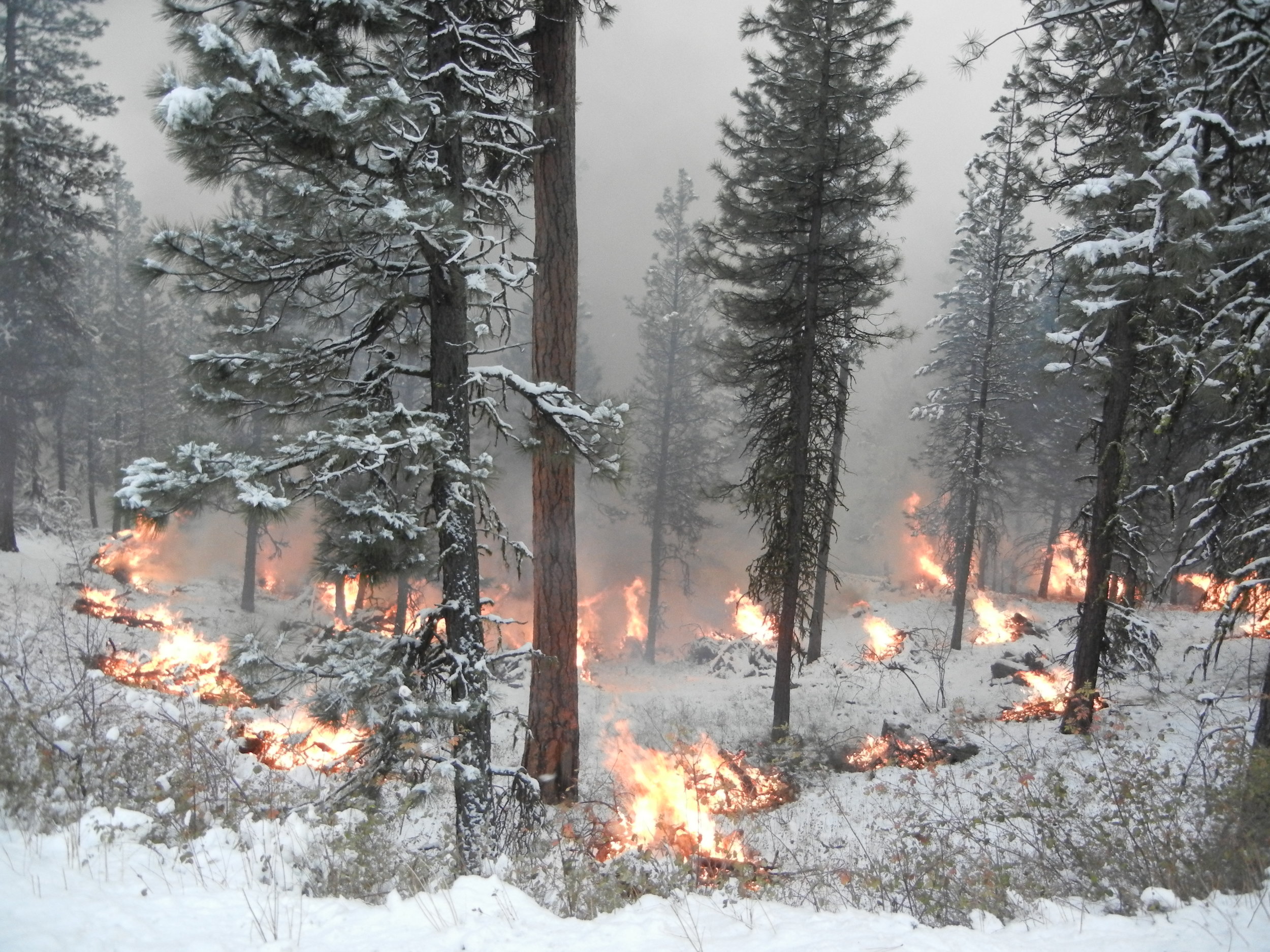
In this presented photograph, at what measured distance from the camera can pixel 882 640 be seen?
20938 mm

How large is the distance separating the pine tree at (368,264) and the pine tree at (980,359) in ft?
52.0

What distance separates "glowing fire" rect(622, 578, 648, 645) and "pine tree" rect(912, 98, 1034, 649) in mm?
14350

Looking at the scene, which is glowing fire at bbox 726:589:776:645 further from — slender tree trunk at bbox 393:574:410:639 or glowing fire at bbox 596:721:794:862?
slender tree trunk at bbox 393:574:410:639

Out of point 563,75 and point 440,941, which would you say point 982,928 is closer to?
point 440,941

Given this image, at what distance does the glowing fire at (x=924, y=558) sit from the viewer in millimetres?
37594

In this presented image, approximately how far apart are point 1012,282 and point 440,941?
22.7m

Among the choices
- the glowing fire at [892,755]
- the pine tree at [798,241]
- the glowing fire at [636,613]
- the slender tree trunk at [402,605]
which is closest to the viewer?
the glowing fire at [892,755]

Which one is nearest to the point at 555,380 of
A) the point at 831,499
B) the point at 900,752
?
the point at 831,499

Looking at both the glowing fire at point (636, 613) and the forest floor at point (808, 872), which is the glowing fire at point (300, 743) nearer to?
the forest floor at point (808, 872)

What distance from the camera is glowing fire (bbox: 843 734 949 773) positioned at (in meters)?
10.3

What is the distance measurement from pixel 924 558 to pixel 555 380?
4272cm

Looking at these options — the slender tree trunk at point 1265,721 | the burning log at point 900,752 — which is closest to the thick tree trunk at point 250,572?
the burning log at point 900,752

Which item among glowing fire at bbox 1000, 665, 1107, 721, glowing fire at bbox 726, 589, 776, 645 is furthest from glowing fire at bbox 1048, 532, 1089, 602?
glowing fire at bbox 1000, 665, 1107, 721

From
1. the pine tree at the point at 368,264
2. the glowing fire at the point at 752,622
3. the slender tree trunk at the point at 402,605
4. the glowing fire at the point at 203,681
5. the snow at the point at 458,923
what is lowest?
the glowing fire at the point at 752,622
